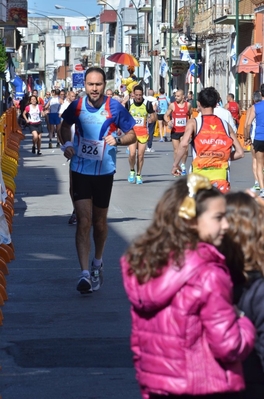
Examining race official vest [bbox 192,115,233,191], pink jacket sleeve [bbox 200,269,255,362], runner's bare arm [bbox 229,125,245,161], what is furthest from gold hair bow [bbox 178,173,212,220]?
race official vest [bbox 192,115,233,191]

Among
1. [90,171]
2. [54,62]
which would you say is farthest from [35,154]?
[54,62]

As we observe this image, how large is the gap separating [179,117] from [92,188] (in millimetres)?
12960

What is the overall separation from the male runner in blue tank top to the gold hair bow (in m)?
5.02

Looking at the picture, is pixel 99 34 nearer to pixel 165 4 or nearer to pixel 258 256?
pixel 165 4

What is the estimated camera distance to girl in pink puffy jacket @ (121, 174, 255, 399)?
146 inches

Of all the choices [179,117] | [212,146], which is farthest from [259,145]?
[212,146]

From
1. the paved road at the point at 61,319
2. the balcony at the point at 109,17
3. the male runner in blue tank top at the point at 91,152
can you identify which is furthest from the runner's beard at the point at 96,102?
the balcony at the point at 109,17

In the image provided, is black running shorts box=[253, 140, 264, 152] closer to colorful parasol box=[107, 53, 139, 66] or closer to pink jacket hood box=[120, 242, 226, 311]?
pink jacket hood box=[120, 242, 226, 311]

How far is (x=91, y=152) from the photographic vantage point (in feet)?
29.7

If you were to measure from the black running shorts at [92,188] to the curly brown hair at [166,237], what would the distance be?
5.08m

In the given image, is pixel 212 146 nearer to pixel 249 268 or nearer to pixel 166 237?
pixel 249 268

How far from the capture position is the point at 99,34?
431 ft

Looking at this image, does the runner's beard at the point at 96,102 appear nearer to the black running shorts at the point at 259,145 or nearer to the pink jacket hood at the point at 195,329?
the pink jacket hood at the point at 195,329

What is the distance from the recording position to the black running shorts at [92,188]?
354 inches
